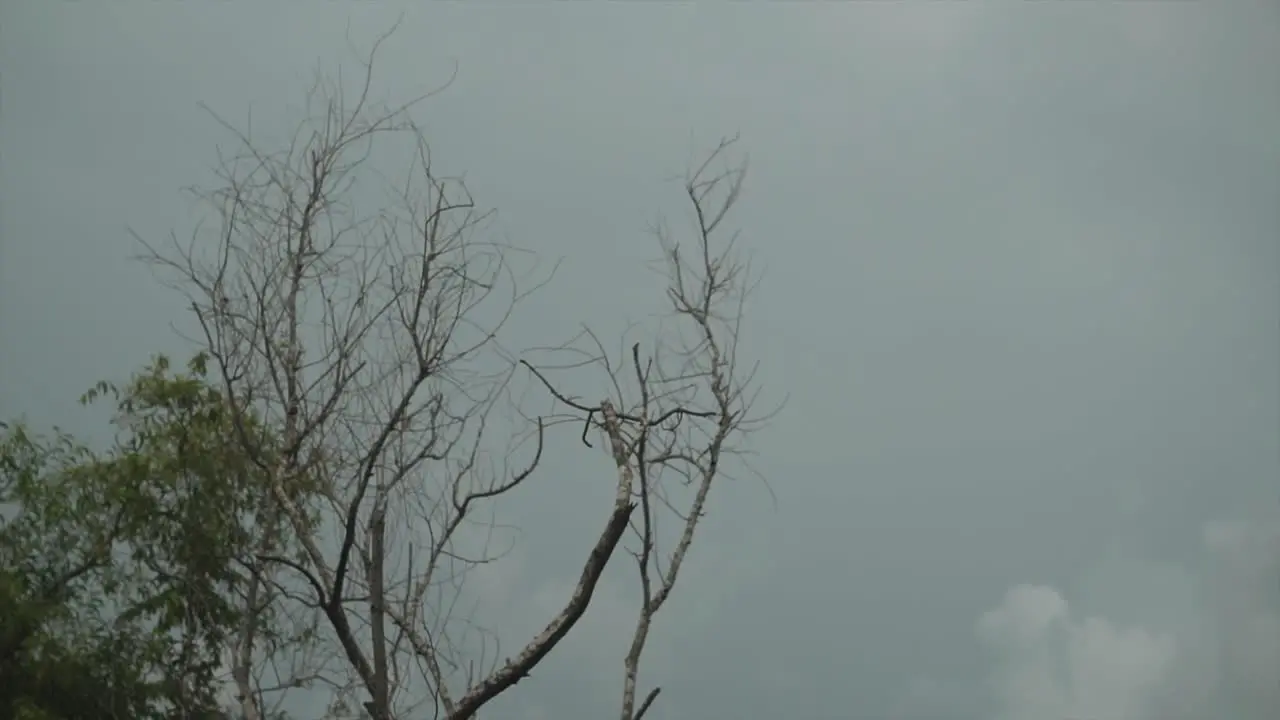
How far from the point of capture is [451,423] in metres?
3.07

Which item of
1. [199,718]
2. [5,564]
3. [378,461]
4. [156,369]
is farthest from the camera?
[156,369]

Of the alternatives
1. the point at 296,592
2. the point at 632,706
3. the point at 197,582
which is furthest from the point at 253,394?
the point at 197,582

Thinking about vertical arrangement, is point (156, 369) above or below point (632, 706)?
above

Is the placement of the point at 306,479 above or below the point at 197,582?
below

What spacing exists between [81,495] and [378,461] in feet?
10.7

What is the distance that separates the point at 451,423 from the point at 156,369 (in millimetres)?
3447

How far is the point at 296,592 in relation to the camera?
3.05 metres

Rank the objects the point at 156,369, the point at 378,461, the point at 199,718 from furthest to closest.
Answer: the point at 156,369 < the point at 199,718 < the point at 378,461

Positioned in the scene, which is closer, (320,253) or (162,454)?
(320,253)

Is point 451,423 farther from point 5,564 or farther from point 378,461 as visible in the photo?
point 5,564

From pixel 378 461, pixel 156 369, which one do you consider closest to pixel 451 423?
pixel 378 461

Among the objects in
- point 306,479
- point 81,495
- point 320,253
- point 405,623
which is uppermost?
point 81,495

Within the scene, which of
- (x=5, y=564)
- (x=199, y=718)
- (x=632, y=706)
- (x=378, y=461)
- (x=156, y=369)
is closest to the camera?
(x=378, y=461)

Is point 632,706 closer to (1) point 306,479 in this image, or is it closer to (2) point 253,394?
Answer: (1) point 306,479
